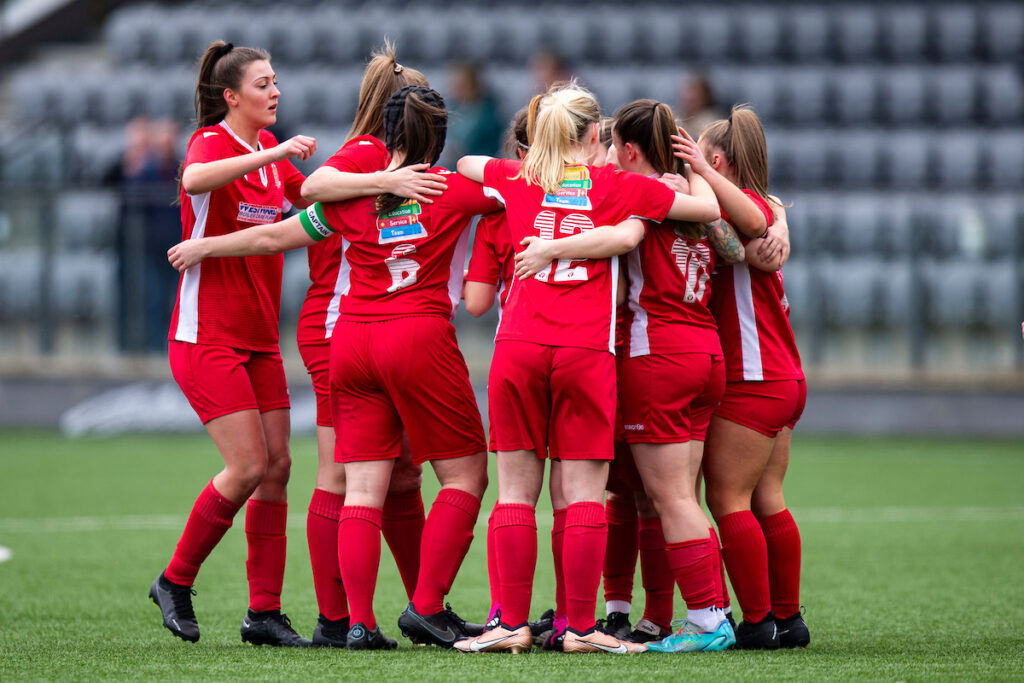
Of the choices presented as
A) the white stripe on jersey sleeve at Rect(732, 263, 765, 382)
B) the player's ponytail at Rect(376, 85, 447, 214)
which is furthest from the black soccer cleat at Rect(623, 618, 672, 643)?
the player's ponytail at Rect(376, 85, 447, 214)

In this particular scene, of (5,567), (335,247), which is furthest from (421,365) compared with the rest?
(5,567)

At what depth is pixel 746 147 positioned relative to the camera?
166 inches

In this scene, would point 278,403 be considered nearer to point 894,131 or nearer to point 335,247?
point 335,247

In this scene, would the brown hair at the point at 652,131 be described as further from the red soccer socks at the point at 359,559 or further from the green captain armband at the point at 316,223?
the red soccer socks at the point at 359,559

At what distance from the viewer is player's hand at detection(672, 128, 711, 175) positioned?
394 cm

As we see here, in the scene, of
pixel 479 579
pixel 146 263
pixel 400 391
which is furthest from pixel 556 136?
pixel 146 263

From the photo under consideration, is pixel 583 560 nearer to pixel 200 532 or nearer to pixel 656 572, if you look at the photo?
pixel 656 572

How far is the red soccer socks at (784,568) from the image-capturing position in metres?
4.15

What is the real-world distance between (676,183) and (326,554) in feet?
5.23

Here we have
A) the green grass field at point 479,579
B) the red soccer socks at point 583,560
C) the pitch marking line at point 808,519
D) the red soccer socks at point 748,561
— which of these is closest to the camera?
the green grass field at point 479,579

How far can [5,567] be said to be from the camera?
568cm

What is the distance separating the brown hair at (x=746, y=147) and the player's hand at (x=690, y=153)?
272 millimetres

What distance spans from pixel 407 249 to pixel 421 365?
0.36 metres

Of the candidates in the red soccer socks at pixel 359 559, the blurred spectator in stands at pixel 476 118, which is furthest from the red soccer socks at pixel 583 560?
the blurred spectator in stands at pixel 476 118
